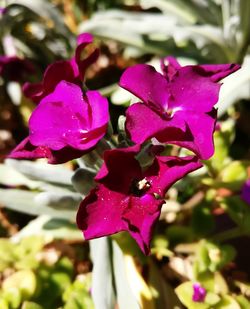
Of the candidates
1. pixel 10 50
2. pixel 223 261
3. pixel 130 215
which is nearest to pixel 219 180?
pixel 223 261

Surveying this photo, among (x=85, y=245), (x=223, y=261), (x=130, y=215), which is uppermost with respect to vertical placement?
(x=130, y=215)

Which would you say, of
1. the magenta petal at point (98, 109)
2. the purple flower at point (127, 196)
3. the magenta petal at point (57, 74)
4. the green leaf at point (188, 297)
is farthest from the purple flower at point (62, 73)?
the green leaf at point (188, 297)

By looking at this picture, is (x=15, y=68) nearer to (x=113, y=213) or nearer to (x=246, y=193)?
(x=246, y=193)

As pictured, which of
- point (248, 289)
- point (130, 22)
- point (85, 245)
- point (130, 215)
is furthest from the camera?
point (130, 22)

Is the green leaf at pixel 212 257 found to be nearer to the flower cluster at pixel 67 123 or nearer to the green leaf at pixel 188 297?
the green leaf at pixel 188 297

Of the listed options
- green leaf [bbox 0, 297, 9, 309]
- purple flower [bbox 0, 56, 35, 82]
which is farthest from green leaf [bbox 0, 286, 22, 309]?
purple flower [bbox 0, 56, 35, 82]

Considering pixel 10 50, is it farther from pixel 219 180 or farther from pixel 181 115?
pixel 181 115

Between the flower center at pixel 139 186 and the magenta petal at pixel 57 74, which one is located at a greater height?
the magenta petal at pixel 57 74
